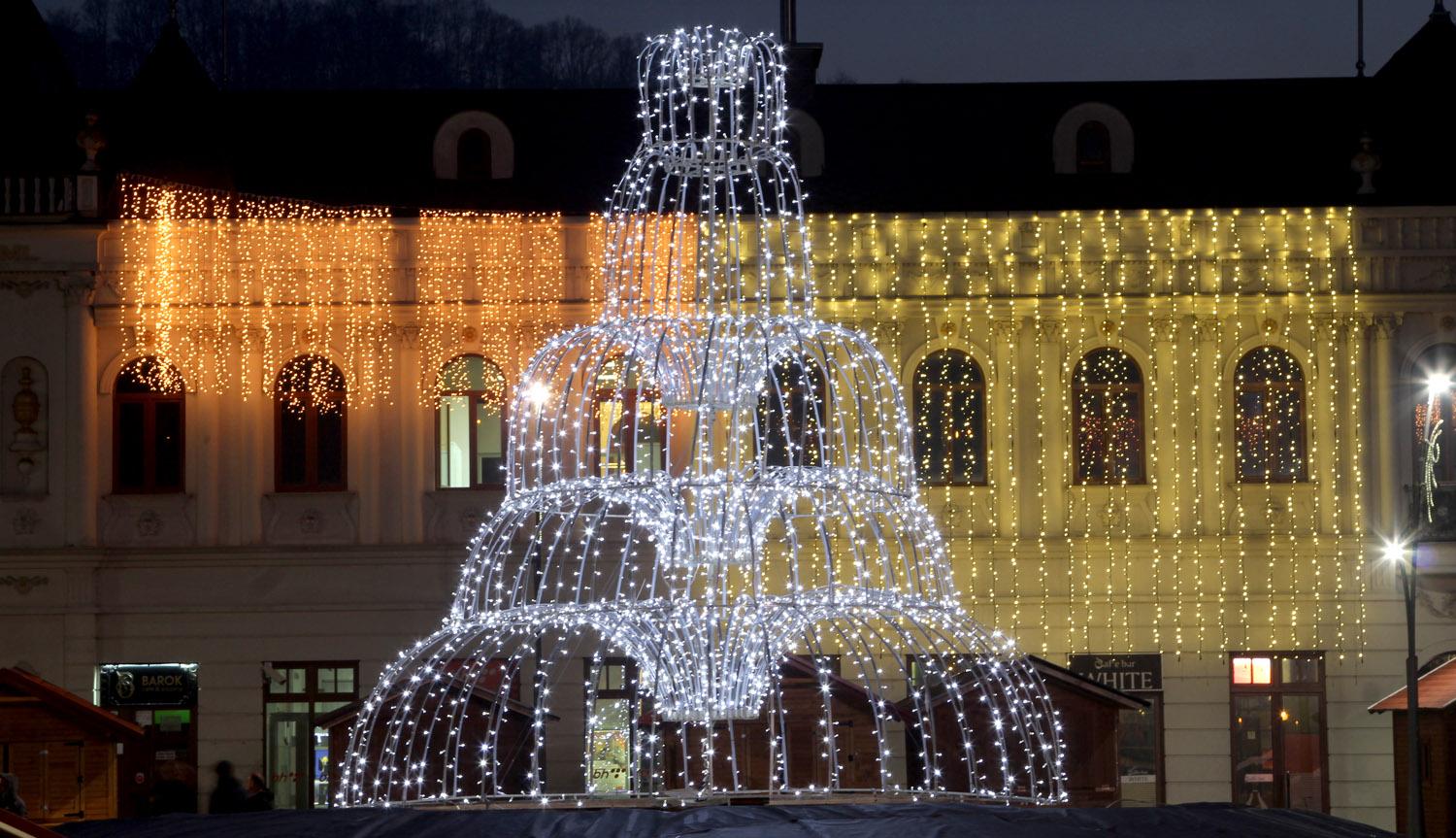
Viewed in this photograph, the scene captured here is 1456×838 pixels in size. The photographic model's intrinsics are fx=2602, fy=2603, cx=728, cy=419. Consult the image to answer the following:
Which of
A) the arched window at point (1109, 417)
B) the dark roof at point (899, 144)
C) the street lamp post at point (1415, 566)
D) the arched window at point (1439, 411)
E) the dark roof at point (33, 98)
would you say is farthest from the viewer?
the dark roof at point (33, 98)

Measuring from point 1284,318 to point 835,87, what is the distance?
620cm

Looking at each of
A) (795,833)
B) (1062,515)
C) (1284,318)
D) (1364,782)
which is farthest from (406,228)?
(795,833)

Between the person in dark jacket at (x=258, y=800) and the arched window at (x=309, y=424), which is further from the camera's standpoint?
the arched window at (x=309, y=424)

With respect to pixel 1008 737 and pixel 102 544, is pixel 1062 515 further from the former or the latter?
pixel 102 544

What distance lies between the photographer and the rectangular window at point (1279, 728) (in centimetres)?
2802

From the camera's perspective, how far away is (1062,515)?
28.7m

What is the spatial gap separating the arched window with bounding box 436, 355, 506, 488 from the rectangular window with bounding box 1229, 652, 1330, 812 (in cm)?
842

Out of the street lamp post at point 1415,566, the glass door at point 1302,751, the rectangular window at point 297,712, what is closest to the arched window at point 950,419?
the glass door at point 1302,751

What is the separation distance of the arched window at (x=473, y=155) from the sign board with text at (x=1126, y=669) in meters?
8.78

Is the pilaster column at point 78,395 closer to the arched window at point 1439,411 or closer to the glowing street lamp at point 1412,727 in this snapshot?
the glowing street lamp at point 1412,727

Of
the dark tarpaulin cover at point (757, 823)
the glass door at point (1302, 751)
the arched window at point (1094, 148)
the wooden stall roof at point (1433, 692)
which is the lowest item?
the glass door at point (1302, 751)

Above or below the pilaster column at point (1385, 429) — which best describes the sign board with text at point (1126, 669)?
below

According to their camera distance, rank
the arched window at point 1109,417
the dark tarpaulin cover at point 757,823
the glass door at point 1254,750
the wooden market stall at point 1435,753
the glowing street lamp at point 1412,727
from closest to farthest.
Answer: the dark tarpaulin cover at point 757,823 < the glowing street lamp at point 1412,727 < the wooden market stall at point 1435,753 < the glass door at point 1254,750 < the arched window at point 1109,417

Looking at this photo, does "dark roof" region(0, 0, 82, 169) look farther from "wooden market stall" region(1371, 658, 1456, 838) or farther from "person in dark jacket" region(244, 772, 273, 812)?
"wooden market stall" region(1371, 658, 1456, 838)
